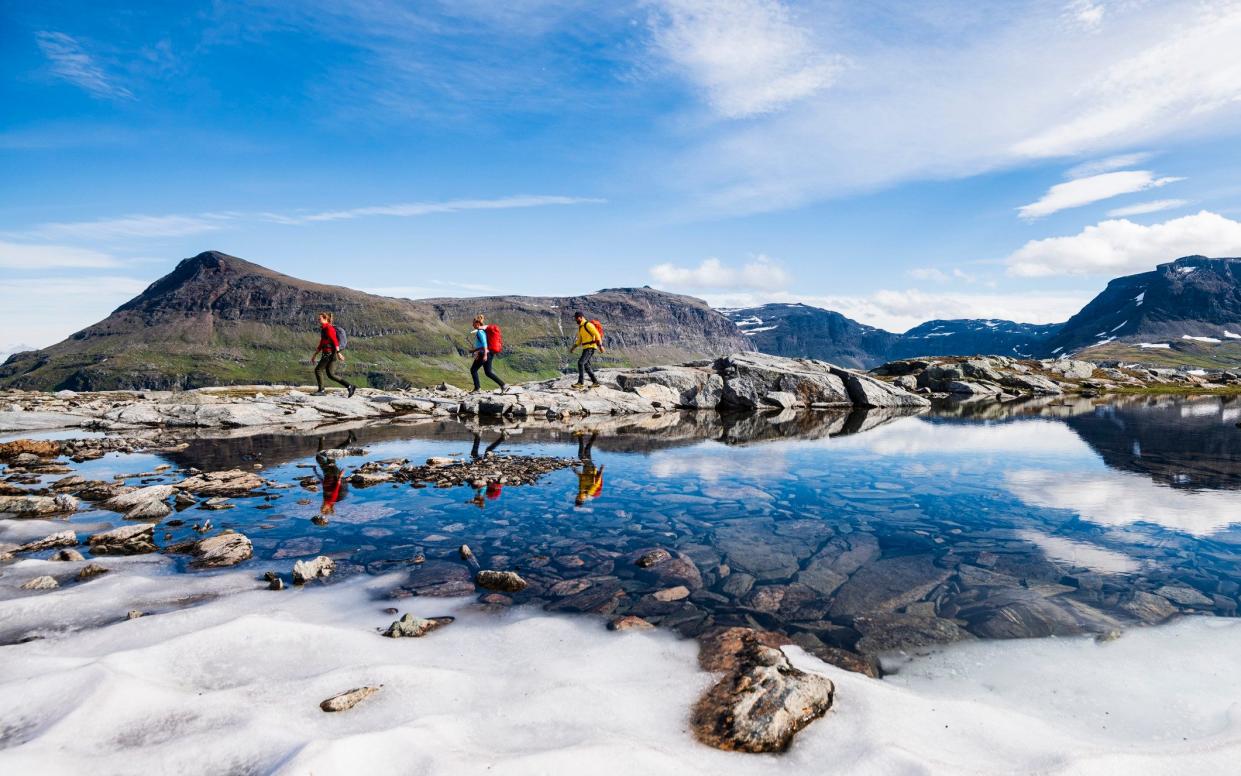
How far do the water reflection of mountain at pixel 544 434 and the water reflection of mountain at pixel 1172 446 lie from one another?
34.3 ft


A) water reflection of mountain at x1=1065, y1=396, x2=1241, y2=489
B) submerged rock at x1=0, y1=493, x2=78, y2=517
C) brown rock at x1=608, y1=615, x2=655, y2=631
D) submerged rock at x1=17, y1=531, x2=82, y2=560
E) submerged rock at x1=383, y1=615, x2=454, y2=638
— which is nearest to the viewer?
submerged rock at x1=383, y1=615, x2=454, y2=638

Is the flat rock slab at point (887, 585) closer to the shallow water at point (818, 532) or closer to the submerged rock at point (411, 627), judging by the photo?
the shallow water at point (818, 532)

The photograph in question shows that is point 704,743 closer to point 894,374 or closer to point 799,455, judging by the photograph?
point 799,455

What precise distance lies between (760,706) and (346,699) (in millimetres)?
4110

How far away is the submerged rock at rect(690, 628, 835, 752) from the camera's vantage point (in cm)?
539

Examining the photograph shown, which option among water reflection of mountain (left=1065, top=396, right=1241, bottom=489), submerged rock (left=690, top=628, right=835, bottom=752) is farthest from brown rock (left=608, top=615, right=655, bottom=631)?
water reflection of mountain (left=1065, top=396, right=1241, bottom=489)

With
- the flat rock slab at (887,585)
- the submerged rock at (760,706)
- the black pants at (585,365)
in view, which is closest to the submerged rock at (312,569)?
the submerged rock at (760,706)

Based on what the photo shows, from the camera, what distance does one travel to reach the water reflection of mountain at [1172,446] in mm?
17734

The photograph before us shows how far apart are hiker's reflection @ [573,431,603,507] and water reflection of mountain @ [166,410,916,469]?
703mm

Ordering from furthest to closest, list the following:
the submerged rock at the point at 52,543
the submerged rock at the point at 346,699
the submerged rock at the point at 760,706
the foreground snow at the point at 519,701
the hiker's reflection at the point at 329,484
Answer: the hiker's reflection at the point at 329,484, the submerged rock at the point at 52,543, the submerged rock at the point at 346,699, the submerged rock at the point at 760,706, the foreground snow at the point at 519,701

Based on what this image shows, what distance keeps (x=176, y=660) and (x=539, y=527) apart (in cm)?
659

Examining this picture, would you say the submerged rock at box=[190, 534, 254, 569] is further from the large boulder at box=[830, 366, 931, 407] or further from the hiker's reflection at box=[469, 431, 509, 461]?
the large boulder at box=[830, 366, 931, 407]

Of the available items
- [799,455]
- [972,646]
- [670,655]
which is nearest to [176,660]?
[670,655]

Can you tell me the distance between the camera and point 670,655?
23.4 ft
